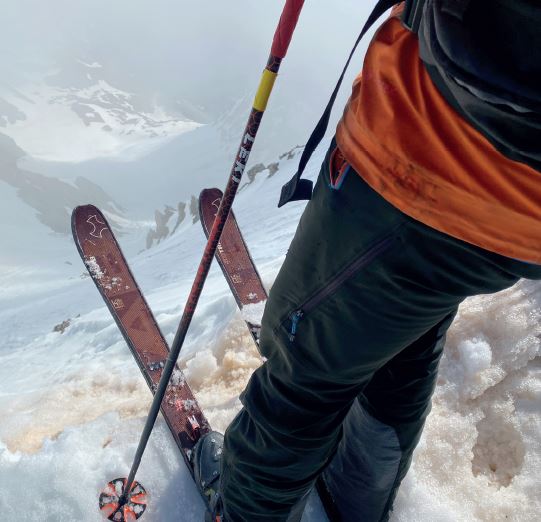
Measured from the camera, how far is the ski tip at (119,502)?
1.55 metres

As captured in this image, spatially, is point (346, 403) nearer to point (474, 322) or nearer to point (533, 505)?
point (533, 505)

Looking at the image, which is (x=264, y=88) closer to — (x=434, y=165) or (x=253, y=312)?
(x=434, y=165)

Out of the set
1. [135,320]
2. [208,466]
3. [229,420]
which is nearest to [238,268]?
[135,320]

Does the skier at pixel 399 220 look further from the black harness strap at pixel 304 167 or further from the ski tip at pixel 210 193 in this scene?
the ski tip at pixel 210 193

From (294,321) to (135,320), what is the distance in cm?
161

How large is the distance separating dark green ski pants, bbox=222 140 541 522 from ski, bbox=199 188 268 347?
4.01 feet

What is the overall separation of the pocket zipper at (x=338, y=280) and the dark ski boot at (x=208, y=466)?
89 centimetres

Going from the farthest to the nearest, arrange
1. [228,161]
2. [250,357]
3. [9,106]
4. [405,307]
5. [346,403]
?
1. [9,106]
2. [228,161]
3. [250,357]
4. [346,403]
5. [405,307]

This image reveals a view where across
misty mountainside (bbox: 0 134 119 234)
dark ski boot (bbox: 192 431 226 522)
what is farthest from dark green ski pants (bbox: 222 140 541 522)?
misty mountainside (bbox: 0 134 119 234)

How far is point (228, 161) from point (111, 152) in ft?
65.7

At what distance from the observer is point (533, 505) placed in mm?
1607

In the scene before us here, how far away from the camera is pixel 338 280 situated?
82 cm

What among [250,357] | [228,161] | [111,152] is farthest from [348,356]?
[111,152]

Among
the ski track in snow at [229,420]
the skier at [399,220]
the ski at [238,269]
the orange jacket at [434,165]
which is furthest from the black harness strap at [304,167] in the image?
the ski at [238,269]
